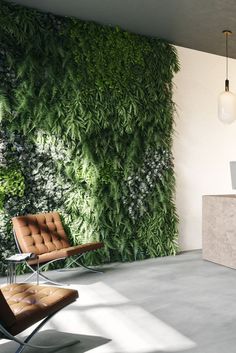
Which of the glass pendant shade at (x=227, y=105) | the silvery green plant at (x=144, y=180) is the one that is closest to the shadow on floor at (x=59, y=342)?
the silvery green plant at (x=144, y=180)

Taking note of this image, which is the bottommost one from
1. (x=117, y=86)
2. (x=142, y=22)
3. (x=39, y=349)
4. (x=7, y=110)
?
(x=39, y=349)

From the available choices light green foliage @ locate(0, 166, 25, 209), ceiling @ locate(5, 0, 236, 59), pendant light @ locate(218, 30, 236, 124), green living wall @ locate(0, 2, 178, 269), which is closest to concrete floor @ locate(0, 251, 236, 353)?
green living wall @ locate(0, 2, 178, 269)

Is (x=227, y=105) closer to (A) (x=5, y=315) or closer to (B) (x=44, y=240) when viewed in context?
(B) (x=44, y=240)

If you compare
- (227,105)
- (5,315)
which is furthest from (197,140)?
(5,315)

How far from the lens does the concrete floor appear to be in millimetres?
2633

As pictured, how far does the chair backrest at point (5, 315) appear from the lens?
86.0 inches

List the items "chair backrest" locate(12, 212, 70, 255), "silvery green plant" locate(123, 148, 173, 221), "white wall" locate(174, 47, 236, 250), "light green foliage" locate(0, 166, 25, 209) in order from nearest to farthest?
"chair backrest" locate(12, 212, 70, 255)
"light green foliage" locate(0, 166, 25, 209)
"silvery green plant" locate(123, 148, 173, 221)
"white wall" locate(174, 47, 236, 250)

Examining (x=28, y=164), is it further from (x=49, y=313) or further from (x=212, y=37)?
(x=212, y=37)

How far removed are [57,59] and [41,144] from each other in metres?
1.17

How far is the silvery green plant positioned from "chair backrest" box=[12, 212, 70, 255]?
1.10 m

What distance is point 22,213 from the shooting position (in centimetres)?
475

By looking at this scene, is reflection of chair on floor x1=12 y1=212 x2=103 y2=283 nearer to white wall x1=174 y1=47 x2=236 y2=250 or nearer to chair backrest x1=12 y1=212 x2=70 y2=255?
chair backrest x1=12 y1=212 x2=70 y2=255

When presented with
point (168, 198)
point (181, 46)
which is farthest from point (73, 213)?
point (181, 46)

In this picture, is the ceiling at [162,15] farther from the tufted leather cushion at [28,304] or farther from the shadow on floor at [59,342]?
the shadow on floor at [59,342]
